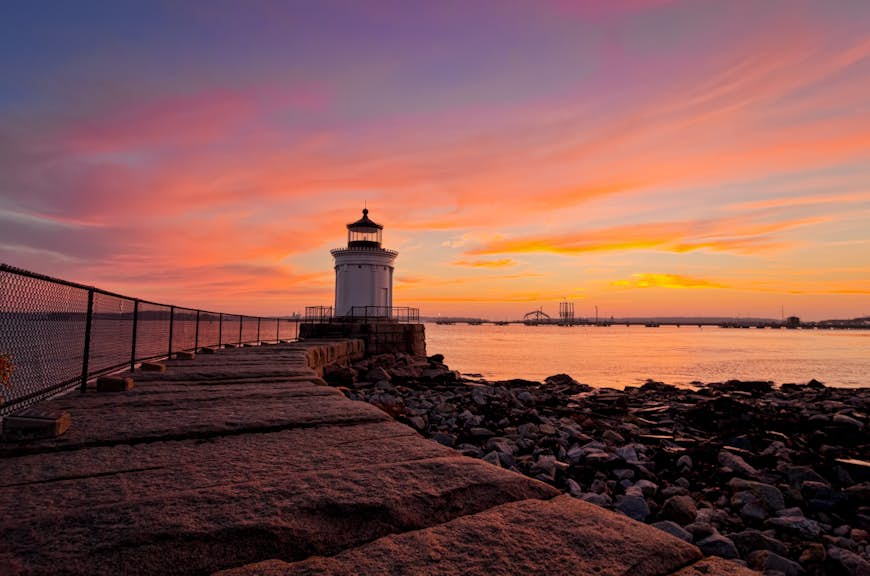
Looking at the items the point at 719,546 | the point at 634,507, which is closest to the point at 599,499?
the point at 634,507

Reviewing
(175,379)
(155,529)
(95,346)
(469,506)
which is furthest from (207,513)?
(95,346)

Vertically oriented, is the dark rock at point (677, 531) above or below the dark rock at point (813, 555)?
above

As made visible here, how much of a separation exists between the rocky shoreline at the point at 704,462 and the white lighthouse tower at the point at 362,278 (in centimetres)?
1367

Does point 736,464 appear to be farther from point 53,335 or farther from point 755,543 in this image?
point 53,335

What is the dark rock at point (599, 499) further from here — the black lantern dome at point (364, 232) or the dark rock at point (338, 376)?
the black lantern dome at point (364, 232)

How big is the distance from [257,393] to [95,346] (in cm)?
353

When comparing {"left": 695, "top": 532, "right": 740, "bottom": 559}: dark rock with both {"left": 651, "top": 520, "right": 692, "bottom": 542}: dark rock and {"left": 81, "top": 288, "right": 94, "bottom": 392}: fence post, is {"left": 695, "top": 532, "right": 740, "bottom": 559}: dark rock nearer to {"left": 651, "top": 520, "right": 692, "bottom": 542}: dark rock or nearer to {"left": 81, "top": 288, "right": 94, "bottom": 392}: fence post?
{"left": 651, "top": 520, "right": 692, "bottom": 542}: dark rock

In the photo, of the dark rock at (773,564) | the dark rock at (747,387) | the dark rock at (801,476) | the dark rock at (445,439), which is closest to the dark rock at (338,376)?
the dark rock at (445,439)

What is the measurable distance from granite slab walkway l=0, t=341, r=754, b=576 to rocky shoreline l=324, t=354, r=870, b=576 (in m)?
2.56

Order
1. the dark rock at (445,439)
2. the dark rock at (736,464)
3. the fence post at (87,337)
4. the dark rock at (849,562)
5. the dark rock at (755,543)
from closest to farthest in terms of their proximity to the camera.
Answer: the dark rock at (849,562) → the dark rock at (755,543) → the fence post at (87,337) → the dark rock at (736,464) → the dark rock at (445,439)

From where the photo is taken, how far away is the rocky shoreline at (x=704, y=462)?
167 inches

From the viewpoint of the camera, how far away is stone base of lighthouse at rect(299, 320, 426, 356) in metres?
25.1

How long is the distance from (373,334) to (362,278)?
377 cm

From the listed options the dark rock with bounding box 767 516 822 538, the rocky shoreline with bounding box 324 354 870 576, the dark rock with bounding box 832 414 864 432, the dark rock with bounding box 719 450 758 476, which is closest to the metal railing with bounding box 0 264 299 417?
the rocky shoreline with bounding box 324 354 870 576
